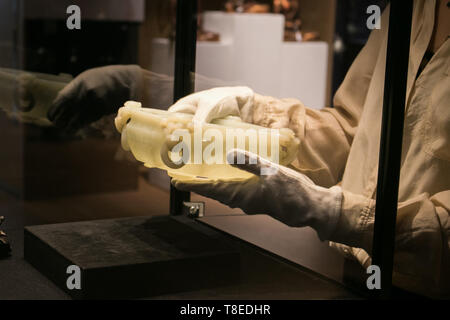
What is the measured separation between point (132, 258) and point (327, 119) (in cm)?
30

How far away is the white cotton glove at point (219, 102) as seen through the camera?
2.50 feet

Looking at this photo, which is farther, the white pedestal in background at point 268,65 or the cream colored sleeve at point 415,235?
the white pedestal in background at point 268,65

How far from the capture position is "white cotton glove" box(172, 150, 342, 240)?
2.18 feet

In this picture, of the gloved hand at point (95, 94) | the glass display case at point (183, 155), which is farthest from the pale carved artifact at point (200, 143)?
the gloved hand at point (95, 94)

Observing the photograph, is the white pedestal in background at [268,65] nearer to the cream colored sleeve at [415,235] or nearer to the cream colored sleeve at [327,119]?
the cream colored sleeve at [327,119]

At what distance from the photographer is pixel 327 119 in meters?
0.82

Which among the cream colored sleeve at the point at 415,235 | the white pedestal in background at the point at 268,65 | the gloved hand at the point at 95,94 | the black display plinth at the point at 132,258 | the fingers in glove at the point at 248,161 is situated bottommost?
the black display plinth at the point at 132,258

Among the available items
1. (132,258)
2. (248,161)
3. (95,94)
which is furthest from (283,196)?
(95,94)

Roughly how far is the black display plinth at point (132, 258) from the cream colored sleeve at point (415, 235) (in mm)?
146

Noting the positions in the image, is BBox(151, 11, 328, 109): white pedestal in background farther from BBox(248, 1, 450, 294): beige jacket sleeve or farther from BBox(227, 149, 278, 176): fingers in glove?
BBox(227, 149, 278, 176): fingers in glove

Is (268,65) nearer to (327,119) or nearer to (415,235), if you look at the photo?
(327,119)
